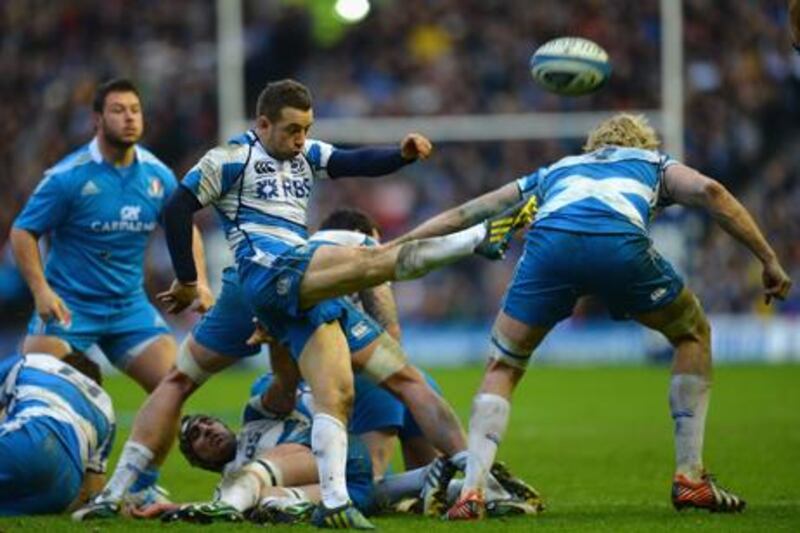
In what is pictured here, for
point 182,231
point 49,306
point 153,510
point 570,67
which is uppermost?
point 570,67

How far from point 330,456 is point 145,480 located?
177cm

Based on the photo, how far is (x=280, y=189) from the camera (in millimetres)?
9242

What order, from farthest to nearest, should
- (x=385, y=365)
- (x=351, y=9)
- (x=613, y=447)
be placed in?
1. (x=351, y=9)
2. (x=613, y=447)
3. (x=385, y=365)

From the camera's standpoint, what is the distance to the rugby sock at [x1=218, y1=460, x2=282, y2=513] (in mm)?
8788

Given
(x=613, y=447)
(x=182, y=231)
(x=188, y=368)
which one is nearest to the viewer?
(x=182, y=231)

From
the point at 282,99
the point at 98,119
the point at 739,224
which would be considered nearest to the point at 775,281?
the point at 739,224

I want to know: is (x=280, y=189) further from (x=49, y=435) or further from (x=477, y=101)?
(x=477, y=101)

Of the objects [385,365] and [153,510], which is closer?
[153,510]

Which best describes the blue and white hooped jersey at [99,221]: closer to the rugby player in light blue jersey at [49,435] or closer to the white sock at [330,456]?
the rugby player in light blue jersey at [49,435]

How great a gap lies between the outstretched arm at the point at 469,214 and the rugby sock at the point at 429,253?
401mm

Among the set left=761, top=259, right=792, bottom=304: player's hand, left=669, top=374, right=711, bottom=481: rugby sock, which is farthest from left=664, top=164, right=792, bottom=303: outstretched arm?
left=669, top=374, right=711, bottom=481: rugby sock

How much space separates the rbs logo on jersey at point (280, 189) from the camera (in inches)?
362

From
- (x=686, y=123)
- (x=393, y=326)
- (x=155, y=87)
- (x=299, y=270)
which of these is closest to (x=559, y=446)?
(x=393, y=326)

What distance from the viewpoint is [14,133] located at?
28.6 m
